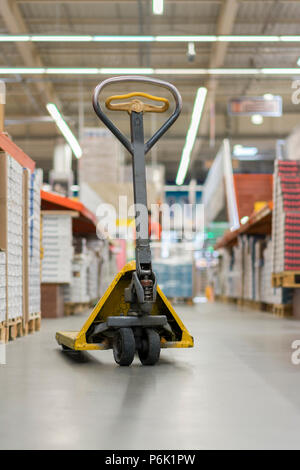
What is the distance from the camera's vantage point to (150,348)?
12.2 feet

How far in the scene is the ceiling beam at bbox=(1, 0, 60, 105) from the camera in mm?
13211

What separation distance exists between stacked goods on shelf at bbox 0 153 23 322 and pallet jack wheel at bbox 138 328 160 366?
1812 millimetres

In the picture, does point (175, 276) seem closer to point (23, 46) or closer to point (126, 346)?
point (23, 46)

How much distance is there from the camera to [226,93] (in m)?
21.3

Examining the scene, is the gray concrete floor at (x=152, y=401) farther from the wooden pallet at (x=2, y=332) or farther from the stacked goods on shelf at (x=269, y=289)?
the stacked goods on shelf at (x=269, y=289)

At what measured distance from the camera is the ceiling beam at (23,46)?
13.2 m

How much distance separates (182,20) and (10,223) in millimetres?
11619

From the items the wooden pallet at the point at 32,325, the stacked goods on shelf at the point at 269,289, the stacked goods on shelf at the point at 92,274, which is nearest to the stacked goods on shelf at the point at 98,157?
the stacked goods on shelf at the point at 92,274

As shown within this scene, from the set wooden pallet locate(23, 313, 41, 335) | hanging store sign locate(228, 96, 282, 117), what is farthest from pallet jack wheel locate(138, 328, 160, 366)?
hanging store sign locate(228, 96, 282, 117)

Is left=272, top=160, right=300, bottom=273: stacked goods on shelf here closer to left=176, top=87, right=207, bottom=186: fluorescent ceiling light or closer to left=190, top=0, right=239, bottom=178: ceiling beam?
left=176, top=87, right=207, bottom=186: fluorescent ceiling light

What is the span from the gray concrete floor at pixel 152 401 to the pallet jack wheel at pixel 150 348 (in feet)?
0.28

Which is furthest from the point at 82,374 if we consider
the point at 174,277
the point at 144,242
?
the point at 174,277

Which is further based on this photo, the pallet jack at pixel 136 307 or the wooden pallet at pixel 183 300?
the wooden pallet at pixel 183 300

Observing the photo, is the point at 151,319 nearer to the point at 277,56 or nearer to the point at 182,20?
the point at 182,20
